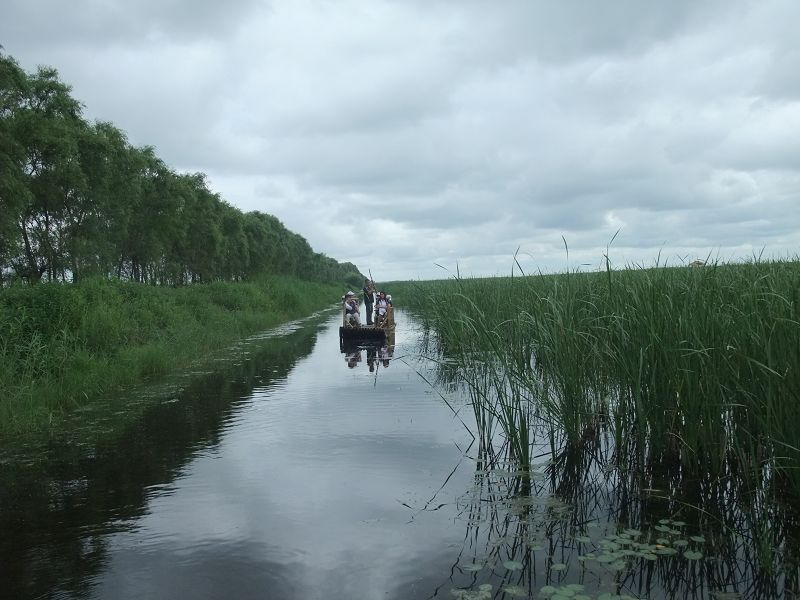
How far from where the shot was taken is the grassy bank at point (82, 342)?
874 cm

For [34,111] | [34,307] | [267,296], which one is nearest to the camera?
[34,307]

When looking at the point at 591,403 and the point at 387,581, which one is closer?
the point at 387,581

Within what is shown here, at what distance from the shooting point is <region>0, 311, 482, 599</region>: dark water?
14.0ft

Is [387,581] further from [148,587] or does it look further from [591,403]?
[591,403]

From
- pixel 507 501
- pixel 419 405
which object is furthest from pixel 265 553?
pixel 419 405

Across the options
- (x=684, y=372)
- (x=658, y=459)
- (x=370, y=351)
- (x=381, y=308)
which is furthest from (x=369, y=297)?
(x=684, y=372)

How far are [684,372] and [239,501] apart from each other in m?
4.09

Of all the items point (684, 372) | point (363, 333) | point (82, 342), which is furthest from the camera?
point (363, 333)

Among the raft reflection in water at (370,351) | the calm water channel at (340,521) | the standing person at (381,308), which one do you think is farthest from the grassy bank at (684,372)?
the standing person at (381,308)

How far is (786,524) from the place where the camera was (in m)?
4.58

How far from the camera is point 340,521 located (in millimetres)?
5254

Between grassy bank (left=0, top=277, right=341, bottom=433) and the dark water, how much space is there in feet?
2.88

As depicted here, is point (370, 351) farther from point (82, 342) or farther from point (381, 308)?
point (82, 342)

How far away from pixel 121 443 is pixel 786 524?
7.04 m
